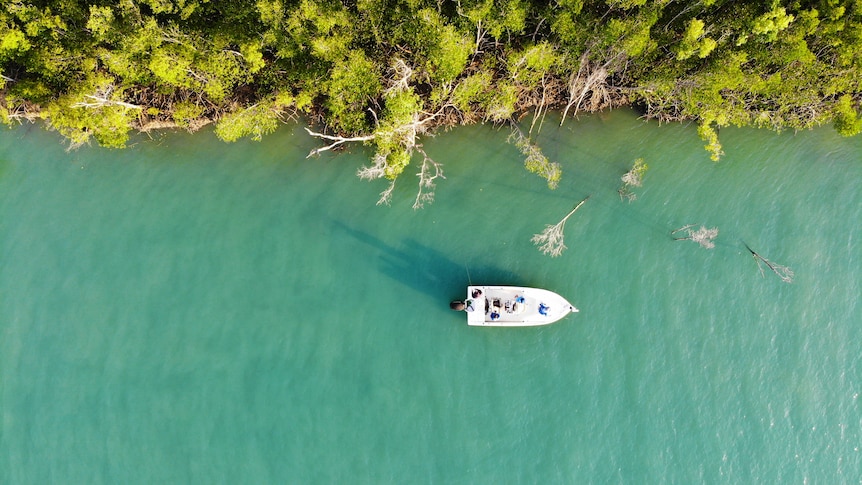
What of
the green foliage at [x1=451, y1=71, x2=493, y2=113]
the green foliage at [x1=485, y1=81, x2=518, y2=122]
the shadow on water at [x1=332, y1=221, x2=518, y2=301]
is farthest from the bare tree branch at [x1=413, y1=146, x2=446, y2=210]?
the green foliage at [x1=485, y1=81, x2=518, y2=122]

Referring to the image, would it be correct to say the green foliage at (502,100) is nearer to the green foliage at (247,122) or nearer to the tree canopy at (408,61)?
the tree canopy at (408,61)

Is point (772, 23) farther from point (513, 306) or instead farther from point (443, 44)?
point (513, 306)

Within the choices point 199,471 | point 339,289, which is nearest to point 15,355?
point 199,471

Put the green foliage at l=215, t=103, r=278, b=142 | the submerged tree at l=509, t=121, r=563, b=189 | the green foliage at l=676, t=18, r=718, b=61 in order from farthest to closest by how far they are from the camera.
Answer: the submerged tree at l=509, t=121, r=563, b=189, the green foliage at l=215, t=103, r=278, b=142, the green foliage at l=676, t=18, r=718, b=61

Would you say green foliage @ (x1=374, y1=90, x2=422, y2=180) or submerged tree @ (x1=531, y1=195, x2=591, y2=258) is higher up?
green foliage @ (x1=374, y1=90, x2=422, y2=180)

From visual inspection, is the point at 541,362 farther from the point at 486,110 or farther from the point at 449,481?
the point at 486,110

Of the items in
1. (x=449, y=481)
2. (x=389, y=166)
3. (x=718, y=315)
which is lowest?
(x=449, y=481)

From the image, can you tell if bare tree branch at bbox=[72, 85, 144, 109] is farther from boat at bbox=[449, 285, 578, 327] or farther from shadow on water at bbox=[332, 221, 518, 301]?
boat at bbox=[449, 285, 578, 327]
